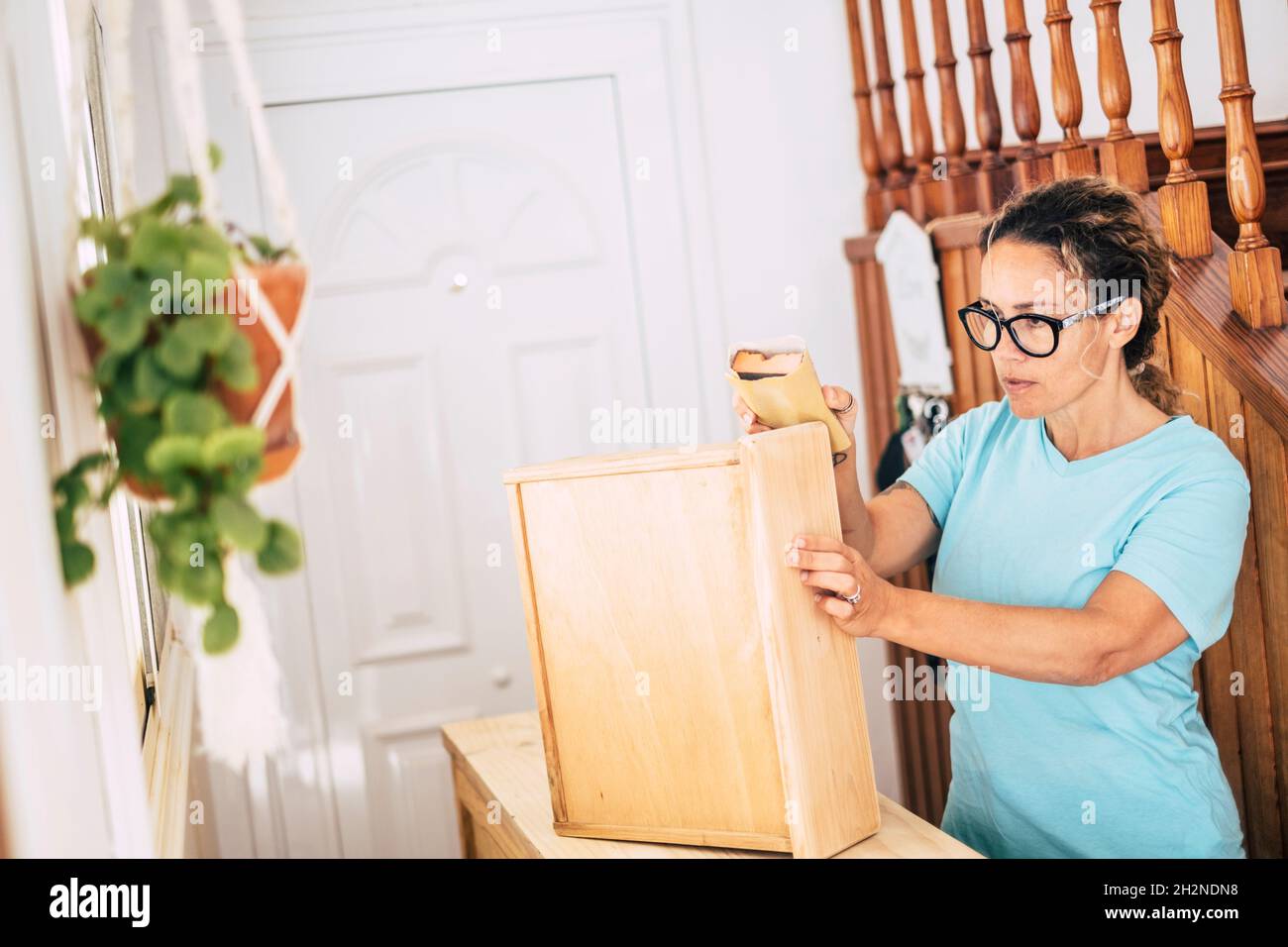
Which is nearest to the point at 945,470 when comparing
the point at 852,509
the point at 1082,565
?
the point at 852,509

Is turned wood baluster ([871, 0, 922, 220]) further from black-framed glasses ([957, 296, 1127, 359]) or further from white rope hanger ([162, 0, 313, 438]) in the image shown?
white rope hanger ([162, 0, 313, 438])

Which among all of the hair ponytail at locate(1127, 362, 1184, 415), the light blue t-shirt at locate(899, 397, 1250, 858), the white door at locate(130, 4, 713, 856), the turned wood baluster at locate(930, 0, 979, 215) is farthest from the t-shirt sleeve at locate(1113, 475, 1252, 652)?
the white door at locate(130, 4, 713, 856)

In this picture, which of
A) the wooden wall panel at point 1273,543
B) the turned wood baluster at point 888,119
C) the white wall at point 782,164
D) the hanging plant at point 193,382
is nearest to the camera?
the hanging plant at point 193,382

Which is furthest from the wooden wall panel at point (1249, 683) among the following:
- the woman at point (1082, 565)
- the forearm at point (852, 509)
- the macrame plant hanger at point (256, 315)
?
the macrame plant hanger at point (256, 315)

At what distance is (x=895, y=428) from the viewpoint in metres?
2.70

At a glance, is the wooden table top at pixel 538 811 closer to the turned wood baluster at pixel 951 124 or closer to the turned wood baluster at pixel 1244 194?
the turned wood baluster at pixel 1244 194

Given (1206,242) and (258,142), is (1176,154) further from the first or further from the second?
(258,142)

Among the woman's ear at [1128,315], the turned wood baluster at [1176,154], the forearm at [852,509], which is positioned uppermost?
the turned wood baluster at [1176,154]

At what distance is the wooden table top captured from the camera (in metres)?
1.26

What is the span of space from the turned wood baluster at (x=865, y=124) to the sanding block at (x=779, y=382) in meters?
1.46

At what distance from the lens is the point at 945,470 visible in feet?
5.56

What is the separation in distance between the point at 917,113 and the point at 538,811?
1665 millimetres

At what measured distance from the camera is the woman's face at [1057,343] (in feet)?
4.85
